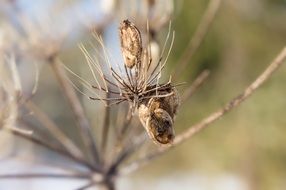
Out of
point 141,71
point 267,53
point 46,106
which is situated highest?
point 46,106

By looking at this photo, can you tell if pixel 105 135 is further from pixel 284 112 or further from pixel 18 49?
pixel 284 112

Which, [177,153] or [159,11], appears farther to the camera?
[177,153]

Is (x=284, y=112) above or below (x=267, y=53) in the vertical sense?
below

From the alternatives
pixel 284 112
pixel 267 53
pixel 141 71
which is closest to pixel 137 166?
pixel 141 71

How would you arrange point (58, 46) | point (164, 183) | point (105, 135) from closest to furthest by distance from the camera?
1. point (105, 135)
2. point (58, 46)
3. point (164, 183)

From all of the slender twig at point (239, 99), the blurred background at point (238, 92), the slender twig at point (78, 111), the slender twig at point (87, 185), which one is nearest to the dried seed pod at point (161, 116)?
the slender twig at point (239, 99)

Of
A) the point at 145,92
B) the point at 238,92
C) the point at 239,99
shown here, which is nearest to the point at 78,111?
the point at 239,99

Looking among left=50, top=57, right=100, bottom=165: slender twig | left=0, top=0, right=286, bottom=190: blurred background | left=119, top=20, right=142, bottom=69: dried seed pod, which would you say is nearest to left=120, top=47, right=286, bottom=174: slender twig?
left=50, top=57, right=100, bottom=165: slender twig

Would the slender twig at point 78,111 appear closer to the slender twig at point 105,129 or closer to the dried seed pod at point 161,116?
the slender twig at point 105,129

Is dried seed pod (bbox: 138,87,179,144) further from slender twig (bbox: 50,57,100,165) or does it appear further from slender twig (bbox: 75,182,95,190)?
slender twig (bbox: 50,57,100,165)
